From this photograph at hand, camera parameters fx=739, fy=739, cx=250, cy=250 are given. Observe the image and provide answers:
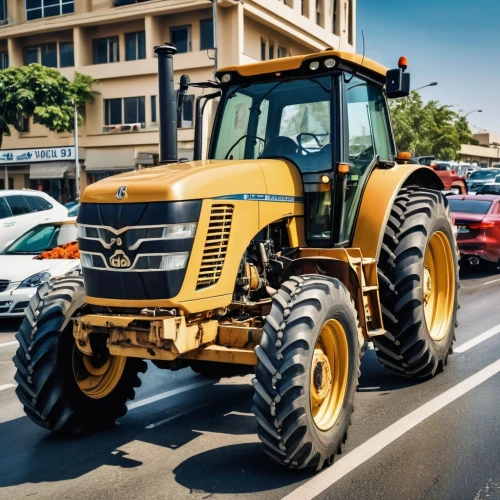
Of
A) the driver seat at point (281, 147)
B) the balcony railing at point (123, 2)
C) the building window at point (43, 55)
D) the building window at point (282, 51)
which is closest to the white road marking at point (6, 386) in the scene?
the driver seat at point (281, 147)

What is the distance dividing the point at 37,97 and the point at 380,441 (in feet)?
117

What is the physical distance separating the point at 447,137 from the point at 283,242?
172ft

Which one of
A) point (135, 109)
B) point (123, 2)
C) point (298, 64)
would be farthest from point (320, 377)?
point (123, 2)

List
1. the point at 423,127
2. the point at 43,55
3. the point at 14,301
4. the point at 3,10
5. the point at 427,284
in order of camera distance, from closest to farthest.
→ the point at 427,284 → the point at 14,301 → the point at 43,55 → the point at 3,10 → the point at 423,127

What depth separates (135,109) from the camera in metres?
39.9

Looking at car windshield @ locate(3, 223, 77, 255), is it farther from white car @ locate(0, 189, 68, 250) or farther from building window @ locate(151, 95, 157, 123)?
building window @ locate(151, 95, 157, 123)

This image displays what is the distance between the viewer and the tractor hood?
481cm

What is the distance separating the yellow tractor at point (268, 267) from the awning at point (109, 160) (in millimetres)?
33885

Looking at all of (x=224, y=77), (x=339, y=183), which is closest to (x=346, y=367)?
(x=339, y=183)

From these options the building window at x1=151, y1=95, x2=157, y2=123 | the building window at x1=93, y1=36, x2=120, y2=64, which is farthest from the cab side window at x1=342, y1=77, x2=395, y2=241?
the building window at x1=93, y1=36, x2=120, y2=64

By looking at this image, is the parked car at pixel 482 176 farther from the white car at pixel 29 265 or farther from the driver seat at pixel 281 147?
the driver seat at pixel 281 147

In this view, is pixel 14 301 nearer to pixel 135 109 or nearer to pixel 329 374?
pixel 329 374

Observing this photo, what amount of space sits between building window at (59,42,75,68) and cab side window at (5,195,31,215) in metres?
28.1

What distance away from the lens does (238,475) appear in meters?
4.75
